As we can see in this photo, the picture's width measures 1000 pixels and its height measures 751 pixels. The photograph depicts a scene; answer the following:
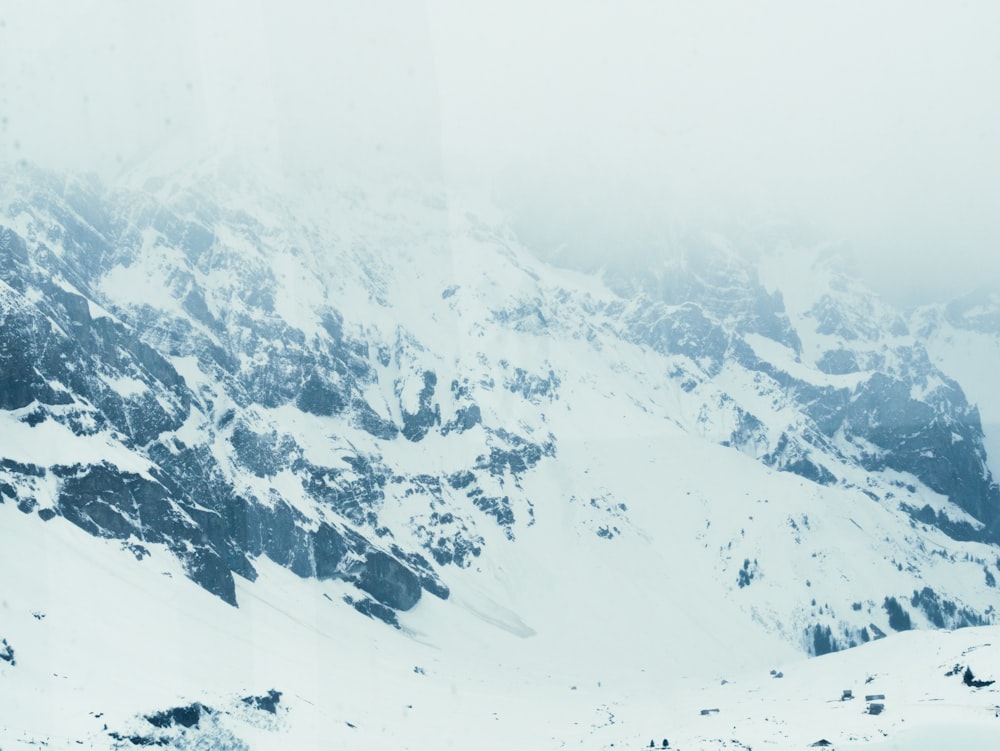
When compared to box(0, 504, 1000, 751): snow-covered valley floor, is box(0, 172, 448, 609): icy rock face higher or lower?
higher

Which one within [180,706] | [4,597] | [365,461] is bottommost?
[180,706]

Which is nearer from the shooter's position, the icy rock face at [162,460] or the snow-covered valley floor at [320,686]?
the snow-covered valley floor at [320,686]

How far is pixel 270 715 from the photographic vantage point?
2665 inches

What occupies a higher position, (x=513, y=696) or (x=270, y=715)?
(x=513, y=696)

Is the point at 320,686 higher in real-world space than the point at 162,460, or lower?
lower

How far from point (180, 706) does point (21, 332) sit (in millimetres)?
70676

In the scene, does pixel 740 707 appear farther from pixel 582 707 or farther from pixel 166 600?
pixel 166 600

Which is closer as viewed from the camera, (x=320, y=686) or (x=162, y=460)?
(x=320, y=686)

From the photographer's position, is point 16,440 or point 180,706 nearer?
point 180,706

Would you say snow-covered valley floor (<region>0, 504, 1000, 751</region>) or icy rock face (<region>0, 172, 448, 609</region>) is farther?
icy rock face (<region>0, 172, 448, 609</region>)

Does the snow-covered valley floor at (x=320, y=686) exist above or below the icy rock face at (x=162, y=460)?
below

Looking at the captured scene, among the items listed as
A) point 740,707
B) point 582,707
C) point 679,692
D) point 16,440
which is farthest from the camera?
point 679,692

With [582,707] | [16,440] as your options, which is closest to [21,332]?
[16,440]

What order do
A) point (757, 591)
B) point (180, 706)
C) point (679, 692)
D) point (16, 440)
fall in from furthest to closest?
point (757, 591), point (679, 692), point (16, 440), point (180, 706)
